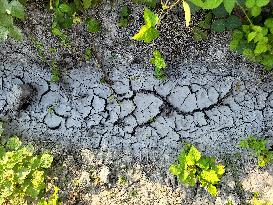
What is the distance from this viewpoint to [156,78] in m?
2.67

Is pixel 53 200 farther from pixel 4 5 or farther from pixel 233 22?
pixel 233 22

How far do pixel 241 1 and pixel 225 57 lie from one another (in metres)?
0.54

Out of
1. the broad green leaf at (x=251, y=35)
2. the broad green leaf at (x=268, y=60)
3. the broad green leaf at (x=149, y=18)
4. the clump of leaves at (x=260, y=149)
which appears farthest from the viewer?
the clump of leaves at (x=260, y=149)

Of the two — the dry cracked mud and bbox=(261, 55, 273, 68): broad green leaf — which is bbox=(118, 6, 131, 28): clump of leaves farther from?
bbox=(261, 55, 273, 68): broad green leaf

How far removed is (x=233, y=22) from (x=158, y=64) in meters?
0.47

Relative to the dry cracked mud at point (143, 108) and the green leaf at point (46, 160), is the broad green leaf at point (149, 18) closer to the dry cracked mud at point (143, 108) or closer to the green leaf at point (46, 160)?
the dry cracked mud at point (143, 108)

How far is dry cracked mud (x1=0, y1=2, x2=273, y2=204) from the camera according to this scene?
2537 mm

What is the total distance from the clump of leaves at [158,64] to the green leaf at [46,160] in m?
0.75

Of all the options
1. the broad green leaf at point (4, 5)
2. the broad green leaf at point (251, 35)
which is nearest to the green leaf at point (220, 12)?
the broad green leaf at point (251, 35)

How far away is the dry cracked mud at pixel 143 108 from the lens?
2.54 m

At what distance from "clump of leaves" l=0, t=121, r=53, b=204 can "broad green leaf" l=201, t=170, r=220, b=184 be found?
2.67ft

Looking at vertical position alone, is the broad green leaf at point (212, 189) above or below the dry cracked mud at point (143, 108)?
below

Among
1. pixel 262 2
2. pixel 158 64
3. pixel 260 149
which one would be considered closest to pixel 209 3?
pixel 262 2

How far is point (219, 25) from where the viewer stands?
94.8 inches
